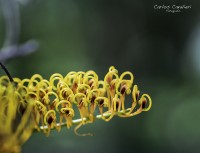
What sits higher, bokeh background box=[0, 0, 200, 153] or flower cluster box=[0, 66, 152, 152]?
flower cluster box=[0, 66, 152, 152]

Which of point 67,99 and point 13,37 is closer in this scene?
point 67,99

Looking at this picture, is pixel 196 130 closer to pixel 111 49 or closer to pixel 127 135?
pixel 127 135

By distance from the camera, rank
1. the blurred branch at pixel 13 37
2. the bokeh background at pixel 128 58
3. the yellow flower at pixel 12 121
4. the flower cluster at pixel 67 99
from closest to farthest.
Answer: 1. the yellow flower at pixel 12 121
2. the flower cluster at pixel 67 99
3. the blurred branch at pixel 13 37
4. the bokeh background at pixel 128 58

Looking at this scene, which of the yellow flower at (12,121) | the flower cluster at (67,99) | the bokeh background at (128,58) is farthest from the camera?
the bokeh background at (128,58)

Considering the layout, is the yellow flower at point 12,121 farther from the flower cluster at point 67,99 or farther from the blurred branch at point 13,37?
the blurred branch at point 13,37

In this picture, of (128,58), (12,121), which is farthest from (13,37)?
(128,58)

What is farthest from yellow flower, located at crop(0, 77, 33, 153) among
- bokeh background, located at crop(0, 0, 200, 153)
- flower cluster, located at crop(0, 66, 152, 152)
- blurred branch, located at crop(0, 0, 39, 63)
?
bokeh background, located at crop(0, 0, 200, 153)

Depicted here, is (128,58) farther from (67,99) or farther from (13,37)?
(67,99)

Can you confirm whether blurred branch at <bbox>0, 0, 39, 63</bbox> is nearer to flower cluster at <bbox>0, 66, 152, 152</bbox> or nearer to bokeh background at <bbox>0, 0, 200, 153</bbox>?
flower cluster at <bbox>0, 66, 152, 152</bbox>

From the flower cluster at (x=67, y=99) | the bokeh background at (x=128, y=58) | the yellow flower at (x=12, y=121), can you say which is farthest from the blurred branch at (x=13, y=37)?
the bokeh background at (x=128, y=58)
